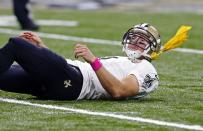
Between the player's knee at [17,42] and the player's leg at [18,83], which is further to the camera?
the player's leg at [18,83]

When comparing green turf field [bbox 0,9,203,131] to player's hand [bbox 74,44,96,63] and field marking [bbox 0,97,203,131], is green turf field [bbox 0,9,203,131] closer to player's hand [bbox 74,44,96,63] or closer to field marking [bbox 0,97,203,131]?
field marking [bbox 0,97,203,131]

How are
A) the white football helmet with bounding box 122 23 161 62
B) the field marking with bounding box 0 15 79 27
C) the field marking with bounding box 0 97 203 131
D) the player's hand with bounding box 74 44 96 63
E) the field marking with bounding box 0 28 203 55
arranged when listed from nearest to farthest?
the field marking with bounding box 0 97 203 131
the player's hand with bounding box 74 44 96 63
the white football helmet with bounding box 122 23 161 62
the field marking with bounding box 0 28 203 55
the field marking with bounding box 0 15 79 27

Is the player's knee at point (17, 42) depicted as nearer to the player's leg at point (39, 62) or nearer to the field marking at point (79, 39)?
the player's leg at point (39, 62)

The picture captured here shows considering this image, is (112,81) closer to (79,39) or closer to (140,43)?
(140,43)

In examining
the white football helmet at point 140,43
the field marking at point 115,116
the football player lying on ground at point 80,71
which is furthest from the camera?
the white football helmet at point 140,43

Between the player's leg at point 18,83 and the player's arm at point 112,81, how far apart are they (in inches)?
21.8

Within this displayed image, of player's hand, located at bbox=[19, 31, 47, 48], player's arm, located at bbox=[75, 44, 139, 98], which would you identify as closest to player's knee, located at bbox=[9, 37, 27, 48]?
player's hand, located at bbox=[19, 31, 47, 48]

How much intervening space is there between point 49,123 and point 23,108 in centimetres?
75

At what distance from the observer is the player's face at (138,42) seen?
7.68 m

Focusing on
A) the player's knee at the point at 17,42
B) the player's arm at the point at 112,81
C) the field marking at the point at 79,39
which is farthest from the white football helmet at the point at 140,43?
the field marking at the point at 79,39

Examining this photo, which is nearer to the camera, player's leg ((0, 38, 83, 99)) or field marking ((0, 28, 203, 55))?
player's leg ((0, 38, 83, 99))

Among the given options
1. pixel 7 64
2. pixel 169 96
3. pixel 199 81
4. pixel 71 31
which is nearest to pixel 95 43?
pixel 71 31

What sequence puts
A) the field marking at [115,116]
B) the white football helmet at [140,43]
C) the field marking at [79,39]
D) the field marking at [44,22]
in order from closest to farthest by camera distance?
the field marking at [115,116] → the white football helmet at [140,43] → the field marking at [79,39] → the field marking at [44,22]

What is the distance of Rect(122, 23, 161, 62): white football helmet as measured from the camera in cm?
767
